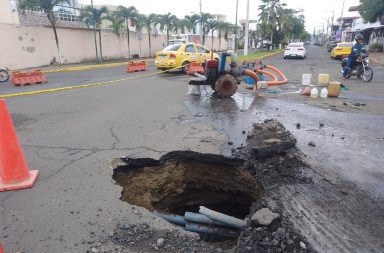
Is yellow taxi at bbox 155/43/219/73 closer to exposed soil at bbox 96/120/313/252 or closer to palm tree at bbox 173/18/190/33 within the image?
exposed soil at bbox 96/120/313/252

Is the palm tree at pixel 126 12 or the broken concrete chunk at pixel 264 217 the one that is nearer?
the broken concrete chunk at pixel 264 217

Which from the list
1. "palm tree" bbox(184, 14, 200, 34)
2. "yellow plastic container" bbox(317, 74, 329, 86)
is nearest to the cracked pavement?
"yellow plastic container" bbox(317, 74, 329, 86)

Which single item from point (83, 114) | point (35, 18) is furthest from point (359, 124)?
point (35, 18)

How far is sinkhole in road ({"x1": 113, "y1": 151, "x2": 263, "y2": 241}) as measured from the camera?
4.55m

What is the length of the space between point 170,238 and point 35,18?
28777 mm

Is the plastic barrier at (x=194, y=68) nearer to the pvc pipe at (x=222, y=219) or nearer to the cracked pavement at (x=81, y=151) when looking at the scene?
the cracked pavement at (x=81, y=151)

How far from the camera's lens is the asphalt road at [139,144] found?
301 centimetres

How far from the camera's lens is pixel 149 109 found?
8.19 m

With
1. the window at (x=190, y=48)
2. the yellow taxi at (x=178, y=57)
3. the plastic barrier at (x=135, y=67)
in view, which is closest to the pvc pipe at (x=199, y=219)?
the yellow taxi at (x=178, y=57)

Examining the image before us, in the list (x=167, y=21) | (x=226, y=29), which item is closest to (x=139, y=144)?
(x=167, y=21)

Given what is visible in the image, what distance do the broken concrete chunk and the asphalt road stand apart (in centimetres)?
27

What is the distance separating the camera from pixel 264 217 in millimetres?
2984

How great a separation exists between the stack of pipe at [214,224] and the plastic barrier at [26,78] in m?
12.6

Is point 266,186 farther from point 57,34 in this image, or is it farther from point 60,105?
point 57,34
